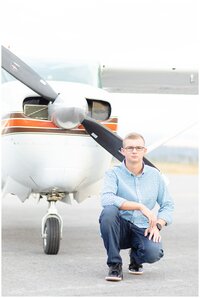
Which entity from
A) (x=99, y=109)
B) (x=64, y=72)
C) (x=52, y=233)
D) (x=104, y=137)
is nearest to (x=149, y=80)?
(x=64, y=72)

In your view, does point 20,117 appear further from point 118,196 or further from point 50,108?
point 118,196

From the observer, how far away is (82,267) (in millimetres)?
5934

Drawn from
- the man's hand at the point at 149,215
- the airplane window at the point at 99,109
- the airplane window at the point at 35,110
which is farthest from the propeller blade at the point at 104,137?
the man's hand at the point at 149,215

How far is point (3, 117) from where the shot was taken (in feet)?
22.8

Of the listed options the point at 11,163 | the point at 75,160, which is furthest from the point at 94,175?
the point at 11,163

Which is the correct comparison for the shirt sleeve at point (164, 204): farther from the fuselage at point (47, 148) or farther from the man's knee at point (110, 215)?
the fuselage at point (47, 148)

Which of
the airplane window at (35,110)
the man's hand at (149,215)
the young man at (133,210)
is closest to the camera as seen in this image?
the man's hand at (149,215)

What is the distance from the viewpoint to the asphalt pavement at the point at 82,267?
4949 mm

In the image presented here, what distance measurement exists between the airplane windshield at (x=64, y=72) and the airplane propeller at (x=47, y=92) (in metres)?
0.60

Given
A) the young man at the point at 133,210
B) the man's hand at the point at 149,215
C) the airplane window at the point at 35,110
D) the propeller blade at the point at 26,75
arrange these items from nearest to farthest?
the man's hand at the point at 149,215 → the young man at the point at 133,210 → the propeller blade at the point at 26,75 → the airplane window at the point at 35,110

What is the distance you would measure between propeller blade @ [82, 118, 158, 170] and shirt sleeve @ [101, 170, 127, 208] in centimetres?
117

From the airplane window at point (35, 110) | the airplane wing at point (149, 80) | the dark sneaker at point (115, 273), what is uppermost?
the airplane wing at point (149, 80)

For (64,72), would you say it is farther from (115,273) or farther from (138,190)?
(115,273)

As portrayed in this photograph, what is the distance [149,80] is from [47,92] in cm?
409
